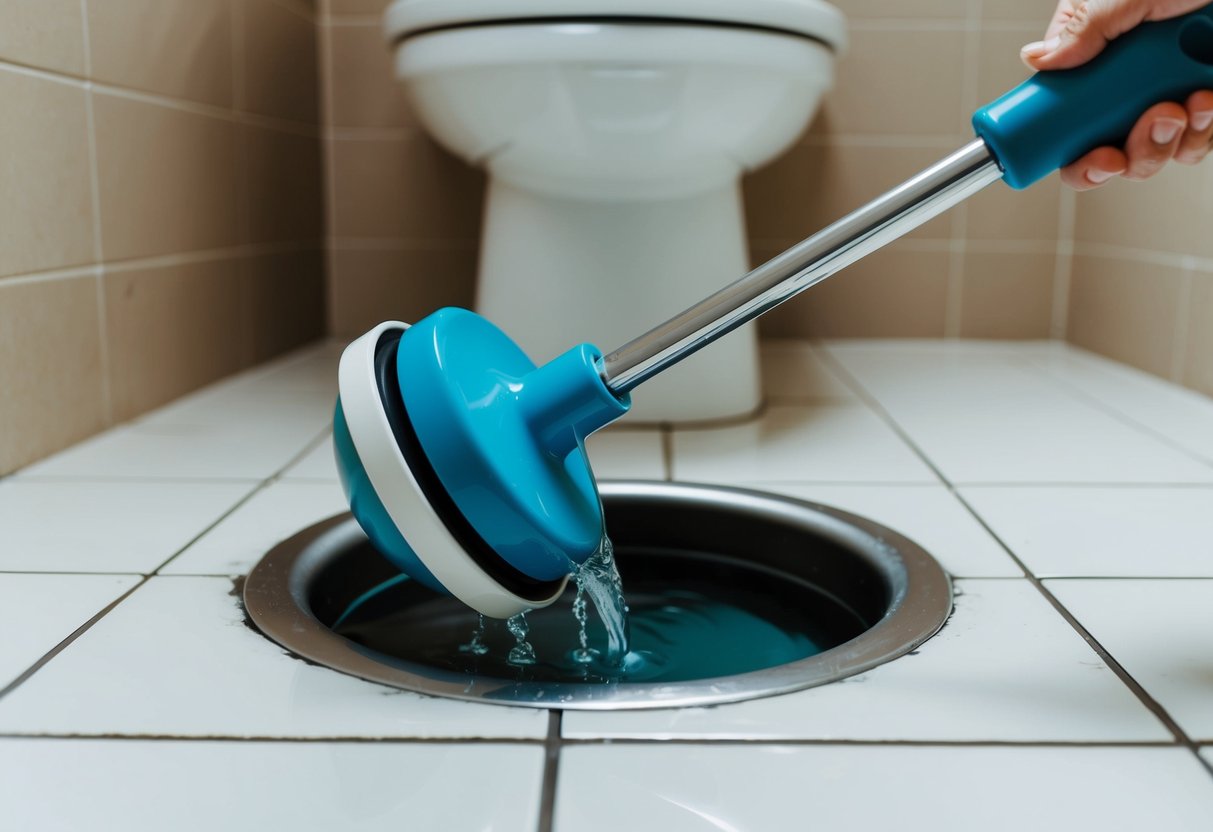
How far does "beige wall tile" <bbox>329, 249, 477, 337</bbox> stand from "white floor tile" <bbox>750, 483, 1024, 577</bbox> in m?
0.96

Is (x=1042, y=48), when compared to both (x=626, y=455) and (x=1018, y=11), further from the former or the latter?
(x=1018, y=11)

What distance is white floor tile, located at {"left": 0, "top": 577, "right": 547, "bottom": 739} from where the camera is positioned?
47 cm

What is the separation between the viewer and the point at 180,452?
0.99 meters

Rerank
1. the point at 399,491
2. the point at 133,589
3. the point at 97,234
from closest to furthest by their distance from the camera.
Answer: the point at 399,491 → the point at 133,589 → the point at 97,234

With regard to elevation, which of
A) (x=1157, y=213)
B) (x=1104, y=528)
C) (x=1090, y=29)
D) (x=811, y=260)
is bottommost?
(x=1104, y=528)

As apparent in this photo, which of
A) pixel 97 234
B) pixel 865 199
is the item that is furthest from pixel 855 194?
pixel 97 234

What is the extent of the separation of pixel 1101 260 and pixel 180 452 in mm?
1262

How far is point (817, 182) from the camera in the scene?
1.73 metres

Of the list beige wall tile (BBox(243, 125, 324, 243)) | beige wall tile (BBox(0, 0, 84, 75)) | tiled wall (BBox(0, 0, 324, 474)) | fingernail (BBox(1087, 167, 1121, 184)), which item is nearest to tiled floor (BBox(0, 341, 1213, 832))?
tiled wall (BBox(0, 0, 324, 474))

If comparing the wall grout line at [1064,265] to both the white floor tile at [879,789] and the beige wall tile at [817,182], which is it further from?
the white floor tile at [879,789]

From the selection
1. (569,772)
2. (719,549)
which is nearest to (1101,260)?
(719,549)

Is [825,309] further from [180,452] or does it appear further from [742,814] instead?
[742,814]

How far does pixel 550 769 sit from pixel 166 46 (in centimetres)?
99

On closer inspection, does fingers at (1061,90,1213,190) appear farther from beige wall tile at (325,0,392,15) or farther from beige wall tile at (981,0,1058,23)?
beige wall tile at (325,0,392,15)
